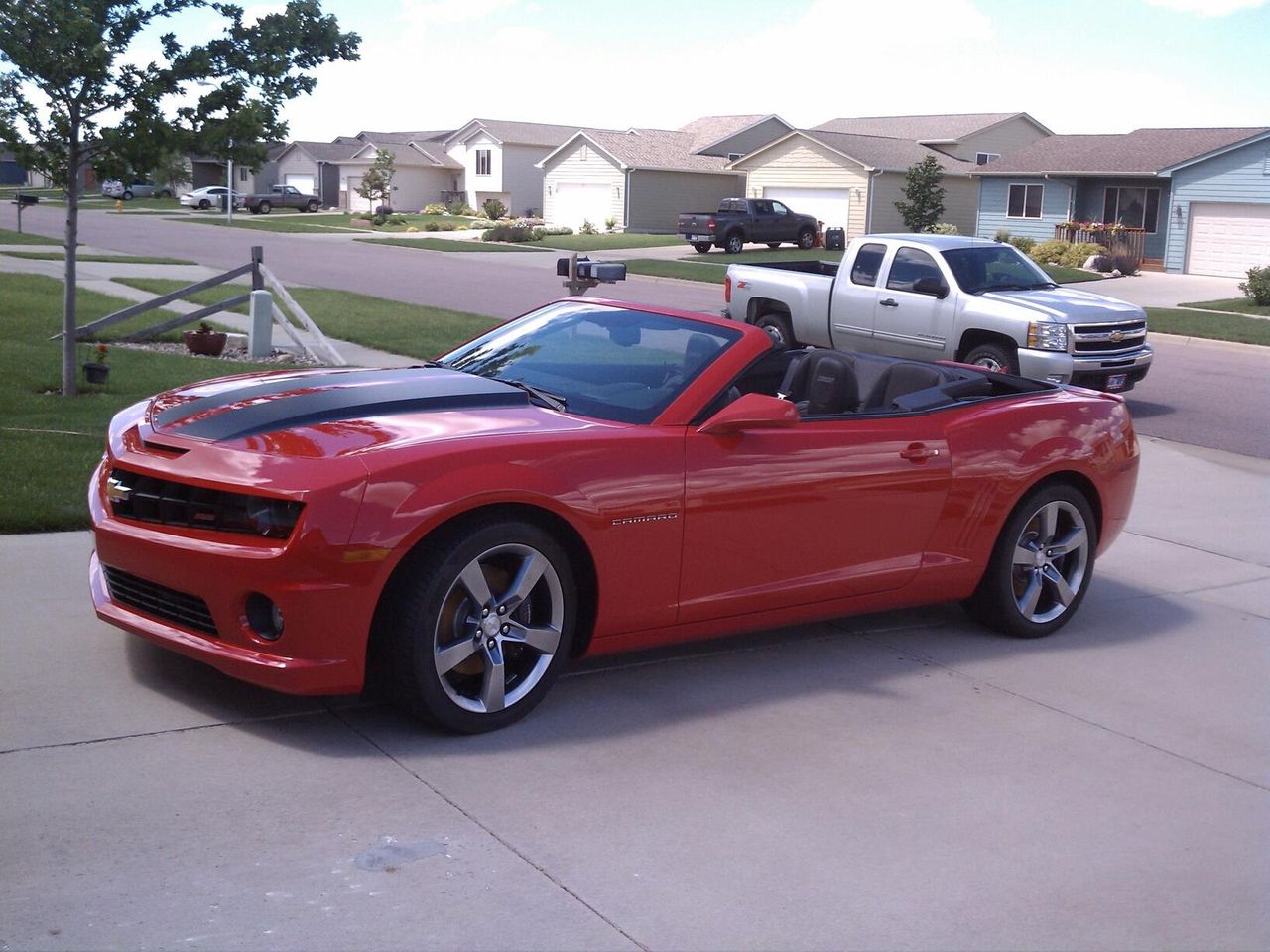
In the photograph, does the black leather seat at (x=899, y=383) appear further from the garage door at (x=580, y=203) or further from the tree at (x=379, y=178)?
the tree at (x=379, y=178)

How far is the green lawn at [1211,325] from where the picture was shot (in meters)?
23.7

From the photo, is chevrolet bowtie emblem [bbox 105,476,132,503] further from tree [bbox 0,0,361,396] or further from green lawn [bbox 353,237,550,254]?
green lawn [bbox 353,237,550,254]

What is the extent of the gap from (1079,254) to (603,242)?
17468 millimetres

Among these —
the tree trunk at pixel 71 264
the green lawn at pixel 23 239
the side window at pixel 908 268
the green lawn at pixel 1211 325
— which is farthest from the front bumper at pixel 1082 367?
the green lawn at pixel 23 239

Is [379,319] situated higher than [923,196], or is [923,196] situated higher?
[923,196]

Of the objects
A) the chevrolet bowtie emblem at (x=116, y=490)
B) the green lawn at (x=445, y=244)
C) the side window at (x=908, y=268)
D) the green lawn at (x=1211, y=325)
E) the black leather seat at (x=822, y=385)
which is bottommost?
the chevrolet bowtie emblem at (x=116, y=490)

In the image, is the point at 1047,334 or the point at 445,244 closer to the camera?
the point at 1047,334

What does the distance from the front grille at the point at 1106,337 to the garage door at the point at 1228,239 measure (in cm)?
2915

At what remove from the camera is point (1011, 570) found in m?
6.59

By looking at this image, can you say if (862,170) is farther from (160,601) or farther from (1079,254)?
(160,601)

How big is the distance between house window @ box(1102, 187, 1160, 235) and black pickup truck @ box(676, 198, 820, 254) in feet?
32.5

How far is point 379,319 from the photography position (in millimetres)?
20688

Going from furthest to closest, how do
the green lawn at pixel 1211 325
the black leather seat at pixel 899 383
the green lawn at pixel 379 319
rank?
the green lawn at pixel 1211 325
the green lawn at pixel 379 319
the black leather seat at pixel 899 383

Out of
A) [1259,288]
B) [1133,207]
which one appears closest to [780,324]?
[1259,288]
